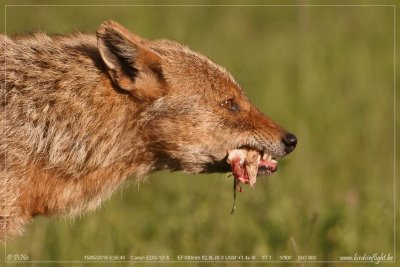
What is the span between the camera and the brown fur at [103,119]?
8438 millimetres

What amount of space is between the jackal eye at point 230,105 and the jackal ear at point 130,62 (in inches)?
21.1

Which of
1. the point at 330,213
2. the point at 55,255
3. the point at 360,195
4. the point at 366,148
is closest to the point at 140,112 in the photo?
the point at 55,255

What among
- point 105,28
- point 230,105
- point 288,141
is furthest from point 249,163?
point 105,28

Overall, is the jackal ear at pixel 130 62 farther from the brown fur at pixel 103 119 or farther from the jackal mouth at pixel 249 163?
the jackal mouth at pixel 249 163

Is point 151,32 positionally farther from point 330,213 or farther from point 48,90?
point 48,90

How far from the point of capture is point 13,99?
8461mm

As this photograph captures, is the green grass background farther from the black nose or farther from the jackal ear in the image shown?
the jackal ear

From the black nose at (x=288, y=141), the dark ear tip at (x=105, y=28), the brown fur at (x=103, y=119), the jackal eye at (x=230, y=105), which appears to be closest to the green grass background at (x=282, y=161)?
the brown fur at (x=103, y=119)

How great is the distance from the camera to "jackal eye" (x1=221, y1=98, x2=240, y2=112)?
350 inches

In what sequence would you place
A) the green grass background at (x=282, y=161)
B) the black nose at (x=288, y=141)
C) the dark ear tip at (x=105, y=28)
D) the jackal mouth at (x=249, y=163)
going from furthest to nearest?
the green grass background at (x=282, y=161)
the black nose at (x=288, y=141)
the jackal mouth at (x=249, y=163)
the dark ear tip at (x=105, y=28)

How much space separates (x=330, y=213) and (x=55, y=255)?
2677mm

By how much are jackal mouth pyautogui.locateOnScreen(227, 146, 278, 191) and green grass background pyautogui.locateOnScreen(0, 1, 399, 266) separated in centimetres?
66

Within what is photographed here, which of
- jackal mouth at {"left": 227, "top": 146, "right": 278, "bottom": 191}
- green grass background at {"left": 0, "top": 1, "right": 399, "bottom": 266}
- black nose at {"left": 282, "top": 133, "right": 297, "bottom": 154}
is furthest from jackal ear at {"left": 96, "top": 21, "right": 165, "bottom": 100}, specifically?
green grass background at {"left": 0, "top": 1, "right": 399, "bottom": 266}

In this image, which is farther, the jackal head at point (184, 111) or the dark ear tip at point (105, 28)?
the jackal head at point (184, 111)
